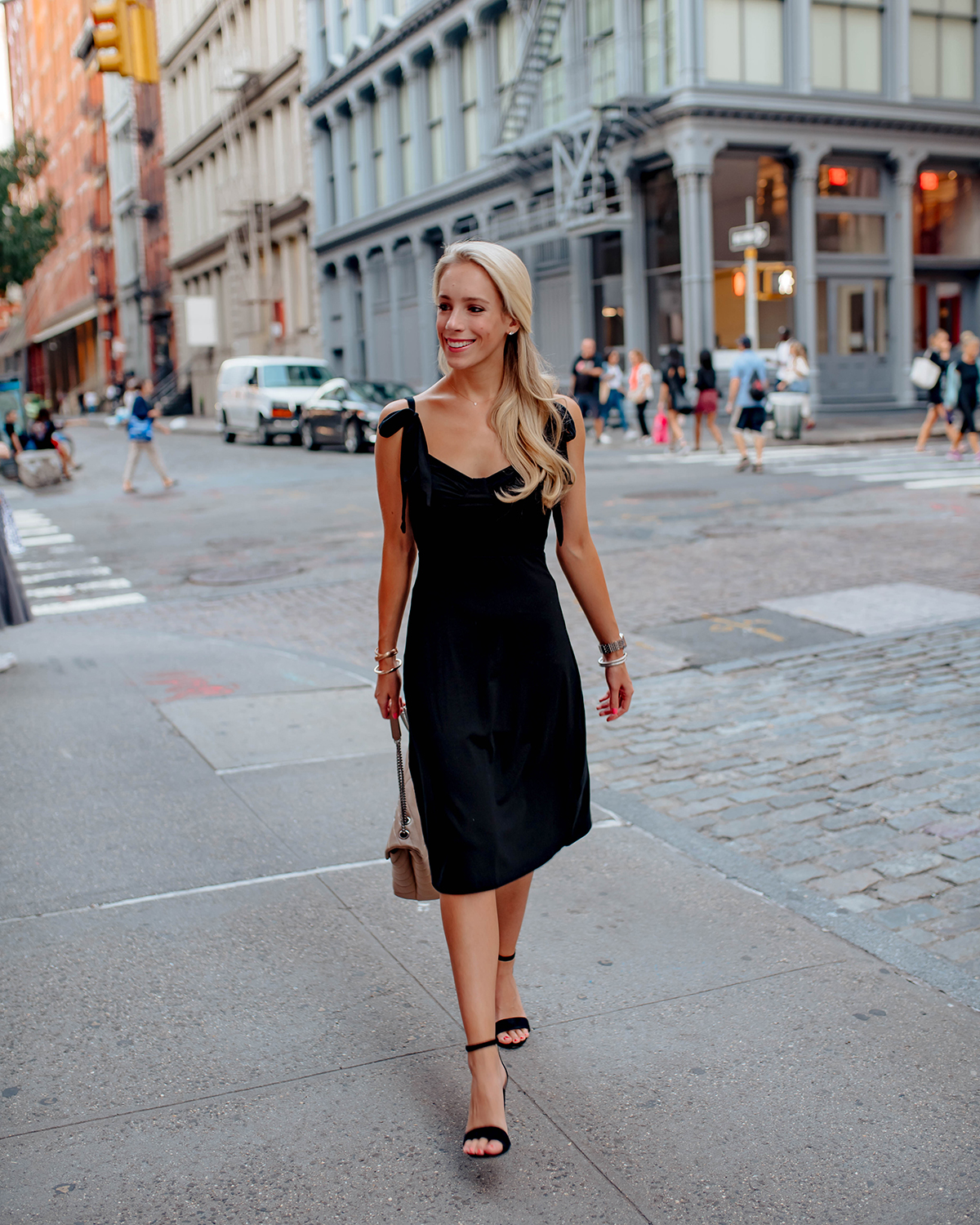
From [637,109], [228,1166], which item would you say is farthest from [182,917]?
[637,109]

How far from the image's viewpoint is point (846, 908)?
13.3ft

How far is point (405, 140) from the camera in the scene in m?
A: 37.0

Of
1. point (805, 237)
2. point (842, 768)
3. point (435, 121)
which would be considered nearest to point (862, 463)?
point (805, 237)

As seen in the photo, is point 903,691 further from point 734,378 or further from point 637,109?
point 637,109

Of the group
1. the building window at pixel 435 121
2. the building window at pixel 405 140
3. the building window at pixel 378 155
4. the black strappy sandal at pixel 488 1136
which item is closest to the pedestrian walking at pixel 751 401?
the black strappy sandal at pixel 488 1136

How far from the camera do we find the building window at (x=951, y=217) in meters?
29.1

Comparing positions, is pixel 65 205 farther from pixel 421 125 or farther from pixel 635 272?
pixel 635 272

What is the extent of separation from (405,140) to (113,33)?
25.5 meters

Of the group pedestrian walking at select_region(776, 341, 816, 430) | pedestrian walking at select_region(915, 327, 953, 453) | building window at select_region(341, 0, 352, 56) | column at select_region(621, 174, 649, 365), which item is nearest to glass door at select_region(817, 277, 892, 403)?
column at select_region(621, 174, 649, 365)

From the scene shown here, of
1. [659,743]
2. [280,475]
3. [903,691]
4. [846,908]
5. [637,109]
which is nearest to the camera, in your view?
[846,908]

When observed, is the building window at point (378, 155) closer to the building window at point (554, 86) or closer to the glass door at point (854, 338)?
the building window at point (554, 86)

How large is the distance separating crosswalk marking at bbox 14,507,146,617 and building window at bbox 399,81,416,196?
25.3 m

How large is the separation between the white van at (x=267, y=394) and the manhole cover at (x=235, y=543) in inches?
619

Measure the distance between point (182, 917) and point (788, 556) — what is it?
7448mm
